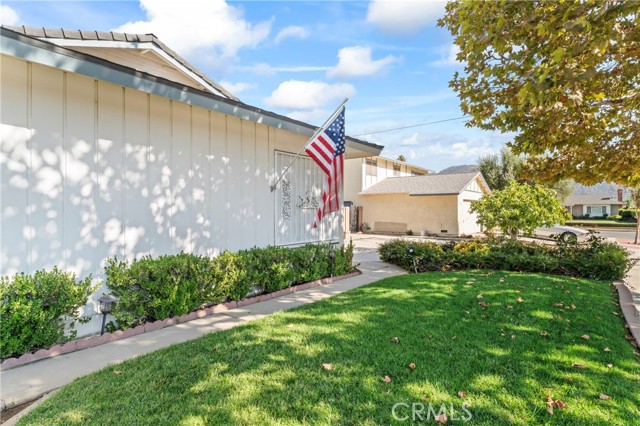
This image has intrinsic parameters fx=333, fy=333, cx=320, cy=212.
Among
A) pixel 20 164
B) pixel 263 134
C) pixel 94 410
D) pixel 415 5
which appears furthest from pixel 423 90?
pixel 94 410

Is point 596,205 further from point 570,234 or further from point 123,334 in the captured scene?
point 123,334

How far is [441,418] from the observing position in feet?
7.84

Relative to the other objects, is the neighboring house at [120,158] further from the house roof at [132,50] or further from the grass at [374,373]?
the grass at [374,373]

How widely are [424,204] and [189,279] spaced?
802 inches

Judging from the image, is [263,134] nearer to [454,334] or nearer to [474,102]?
[474,102]

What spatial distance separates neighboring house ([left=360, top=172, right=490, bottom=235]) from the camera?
2184 cm

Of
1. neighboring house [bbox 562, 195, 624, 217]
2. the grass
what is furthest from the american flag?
neighboring house [bbox 562, 195, 624, 217]

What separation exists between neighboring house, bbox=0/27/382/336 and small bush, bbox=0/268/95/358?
0.42m

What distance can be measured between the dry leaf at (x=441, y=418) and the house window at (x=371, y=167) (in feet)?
77.6

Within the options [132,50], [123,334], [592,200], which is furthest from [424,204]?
[592,200]

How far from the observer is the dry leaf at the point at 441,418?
7.75 ft

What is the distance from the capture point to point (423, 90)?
1364 cm

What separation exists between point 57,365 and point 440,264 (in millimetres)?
8081

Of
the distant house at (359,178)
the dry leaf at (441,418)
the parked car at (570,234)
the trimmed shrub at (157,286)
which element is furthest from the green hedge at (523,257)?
the distant house at (359,178)
